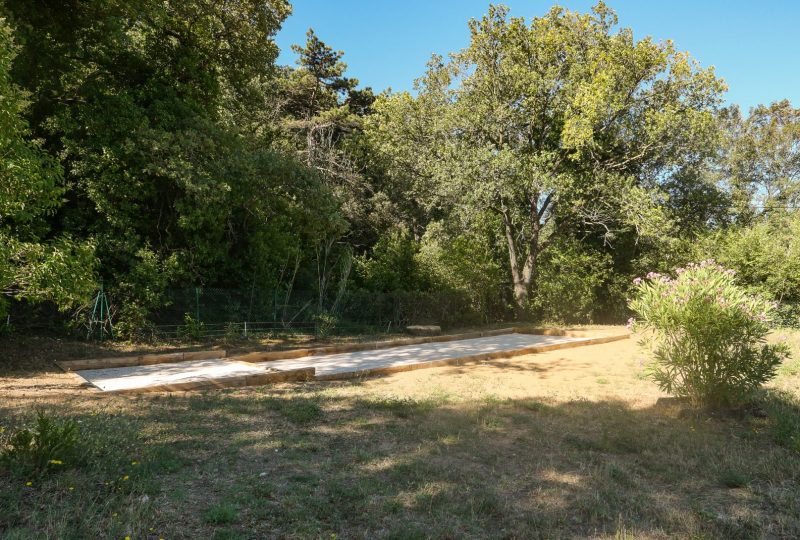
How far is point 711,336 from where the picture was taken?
5367 mm

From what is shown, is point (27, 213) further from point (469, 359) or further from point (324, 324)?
point (324, 324)

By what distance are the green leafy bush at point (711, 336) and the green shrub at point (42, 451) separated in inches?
222

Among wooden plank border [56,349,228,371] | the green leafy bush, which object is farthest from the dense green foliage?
the green leafy bush

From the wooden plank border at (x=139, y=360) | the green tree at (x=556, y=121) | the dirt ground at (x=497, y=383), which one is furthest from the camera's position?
the green tree at (x=556, y=121)

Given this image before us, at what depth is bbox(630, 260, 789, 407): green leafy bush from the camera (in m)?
5.30

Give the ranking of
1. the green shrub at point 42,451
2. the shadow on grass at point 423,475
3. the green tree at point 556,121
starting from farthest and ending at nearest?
the green tree at point 556,121 → the green shrub at point 42,451 → the shadow on grass at point 423,475

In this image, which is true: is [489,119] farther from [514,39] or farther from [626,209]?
[626,209]

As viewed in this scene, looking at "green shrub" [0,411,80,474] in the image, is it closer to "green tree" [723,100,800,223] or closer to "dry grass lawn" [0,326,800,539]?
"dry grass lawn" [0,326,800,539]

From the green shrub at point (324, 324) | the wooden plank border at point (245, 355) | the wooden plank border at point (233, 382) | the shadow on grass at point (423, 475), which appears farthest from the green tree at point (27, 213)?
the green shrub at point (324, 324)

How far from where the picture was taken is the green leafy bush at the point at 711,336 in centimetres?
530

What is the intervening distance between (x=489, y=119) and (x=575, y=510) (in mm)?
15074

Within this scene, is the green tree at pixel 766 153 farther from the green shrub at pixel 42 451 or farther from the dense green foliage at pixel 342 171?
the green shrub at pixel 42 451

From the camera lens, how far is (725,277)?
17.9ft

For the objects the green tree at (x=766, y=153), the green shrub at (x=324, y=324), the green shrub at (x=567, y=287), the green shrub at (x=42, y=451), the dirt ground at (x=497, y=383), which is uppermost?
the green tree at (x=766, y=153)
